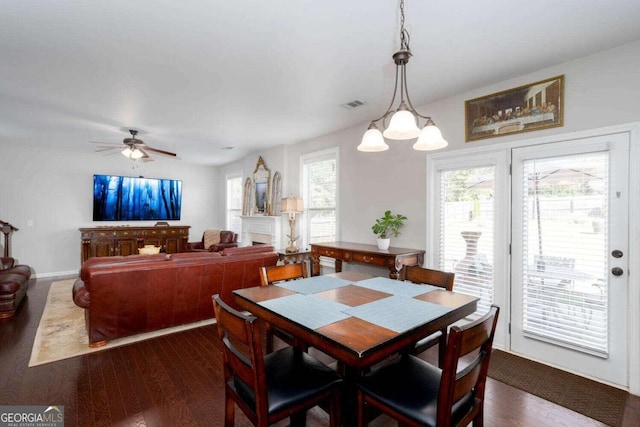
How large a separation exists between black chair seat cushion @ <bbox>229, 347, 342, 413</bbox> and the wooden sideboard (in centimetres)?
607

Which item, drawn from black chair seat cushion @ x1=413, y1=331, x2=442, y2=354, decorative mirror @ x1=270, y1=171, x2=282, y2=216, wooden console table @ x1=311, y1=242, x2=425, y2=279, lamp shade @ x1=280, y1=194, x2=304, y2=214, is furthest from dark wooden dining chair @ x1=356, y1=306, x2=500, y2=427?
decorative mirror @ x1=270, y1=171, x2=282, y2=216

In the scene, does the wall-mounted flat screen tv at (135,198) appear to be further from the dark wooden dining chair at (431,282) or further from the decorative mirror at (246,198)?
the dark wooden dining chair at (431,282)

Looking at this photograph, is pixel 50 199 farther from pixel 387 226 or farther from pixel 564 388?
pixel 564 388

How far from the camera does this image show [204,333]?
340 centimetres

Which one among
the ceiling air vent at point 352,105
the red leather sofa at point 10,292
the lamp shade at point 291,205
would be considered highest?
the ceiling air vent at point 352,105

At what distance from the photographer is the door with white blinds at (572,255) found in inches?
97.0

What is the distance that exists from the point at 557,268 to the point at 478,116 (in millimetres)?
1625

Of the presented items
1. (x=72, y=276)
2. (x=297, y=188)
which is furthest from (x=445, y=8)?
(x=72, y=276)

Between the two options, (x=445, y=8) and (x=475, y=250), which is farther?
(x=475, y=250)

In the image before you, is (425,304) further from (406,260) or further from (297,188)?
(297,188)

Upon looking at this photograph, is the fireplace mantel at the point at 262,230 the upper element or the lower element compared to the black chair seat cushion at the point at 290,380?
upper

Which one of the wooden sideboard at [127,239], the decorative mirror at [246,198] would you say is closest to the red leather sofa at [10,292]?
the wooden sideboard at [127,239]

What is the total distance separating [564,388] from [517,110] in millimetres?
2384

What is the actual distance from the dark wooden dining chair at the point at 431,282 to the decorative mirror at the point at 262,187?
4.14 metres
